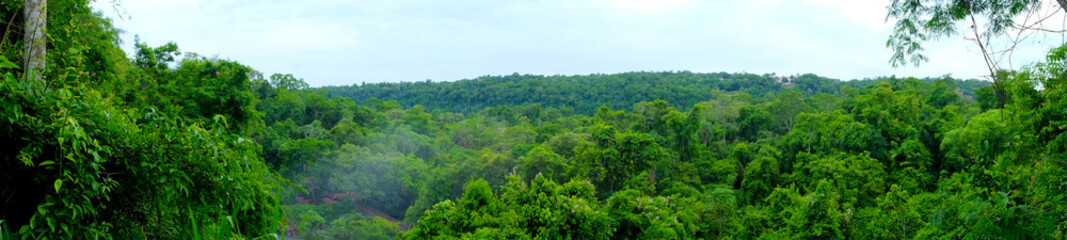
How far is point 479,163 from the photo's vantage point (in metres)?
22.6

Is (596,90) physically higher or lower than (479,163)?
higher

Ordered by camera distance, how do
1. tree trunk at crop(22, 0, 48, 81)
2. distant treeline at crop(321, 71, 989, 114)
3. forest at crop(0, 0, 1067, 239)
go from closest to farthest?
forest at crop(0, 0, 1067, 239), tree trunk at crop(22, 0, 48, 81), distant treeline at crop(321, 71, 989, 114)

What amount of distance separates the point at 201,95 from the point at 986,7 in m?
11.9

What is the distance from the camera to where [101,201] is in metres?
2.53

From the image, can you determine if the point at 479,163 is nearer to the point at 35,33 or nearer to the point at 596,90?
the point at 35,33

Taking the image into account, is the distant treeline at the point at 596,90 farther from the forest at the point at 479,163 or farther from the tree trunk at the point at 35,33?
the tree trunk at the point at 35,33

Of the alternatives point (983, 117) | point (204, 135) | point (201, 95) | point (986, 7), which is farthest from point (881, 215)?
point (201, 95)

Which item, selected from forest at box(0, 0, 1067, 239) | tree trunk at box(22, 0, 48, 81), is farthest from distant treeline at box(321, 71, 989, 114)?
tree trunk at box(22, 0, 48, 81)

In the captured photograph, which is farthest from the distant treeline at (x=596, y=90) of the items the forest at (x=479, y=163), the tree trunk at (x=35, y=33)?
the tree trunk at (x=35, y=33)

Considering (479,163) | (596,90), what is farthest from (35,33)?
(596,90)

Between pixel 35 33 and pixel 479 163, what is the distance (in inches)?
761

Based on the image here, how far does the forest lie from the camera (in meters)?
2.49

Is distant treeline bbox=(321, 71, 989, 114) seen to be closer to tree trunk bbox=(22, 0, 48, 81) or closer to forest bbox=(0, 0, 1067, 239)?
forest bbox=(0, 0, 1067, 239)

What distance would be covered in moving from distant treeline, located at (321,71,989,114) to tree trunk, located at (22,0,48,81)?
158 feet
